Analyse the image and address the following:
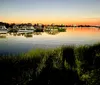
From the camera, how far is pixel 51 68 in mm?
14531

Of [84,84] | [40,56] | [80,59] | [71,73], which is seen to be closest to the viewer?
[84,84]

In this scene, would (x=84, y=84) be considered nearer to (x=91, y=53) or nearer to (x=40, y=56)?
(x=40, y=56)

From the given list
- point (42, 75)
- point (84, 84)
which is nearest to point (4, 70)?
point (42, 75)

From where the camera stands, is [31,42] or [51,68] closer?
[51,68]

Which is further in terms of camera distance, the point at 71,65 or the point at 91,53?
the point at 91,53

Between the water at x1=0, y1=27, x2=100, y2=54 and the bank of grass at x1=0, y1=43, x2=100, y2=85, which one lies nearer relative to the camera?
the bank of grass at x1=0, y1=43, x2=100, y2=85

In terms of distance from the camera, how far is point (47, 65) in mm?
14688

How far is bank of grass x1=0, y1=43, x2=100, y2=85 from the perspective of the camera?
13.2m

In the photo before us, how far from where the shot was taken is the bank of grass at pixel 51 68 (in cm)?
1320

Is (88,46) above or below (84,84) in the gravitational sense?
above

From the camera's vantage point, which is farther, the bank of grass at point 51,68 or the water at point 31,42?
the water at point 31,42

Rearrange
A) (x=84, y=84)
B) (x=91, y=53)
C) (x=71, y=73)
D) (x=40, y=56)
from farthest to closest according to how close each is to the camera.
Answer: (x=91, y=53) < (x=40, y=56) < (x=71, y=73) < (x=84, y=84)

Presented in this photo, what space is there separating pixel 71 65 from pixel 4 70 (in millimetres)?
4381

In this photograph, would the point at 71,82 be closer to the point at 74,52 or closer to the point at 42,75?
the point at 42,75
